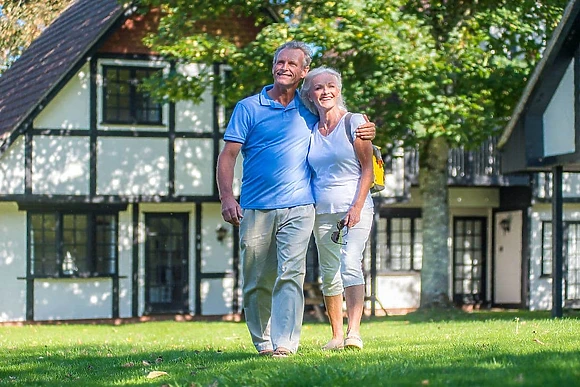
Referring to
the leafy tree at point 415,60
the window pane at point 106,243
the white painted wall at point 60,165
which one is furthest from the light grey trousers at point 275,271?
the window pane at point 106,243

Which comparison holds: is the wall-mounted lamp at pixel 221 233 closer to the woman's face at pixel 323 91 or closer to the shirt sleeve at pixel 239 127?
the woman's face at pixel 323 91

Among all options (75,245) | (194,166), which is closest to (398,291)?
(194,166)

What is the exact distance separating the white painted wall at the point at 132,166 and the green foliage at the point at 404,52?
2.85 m

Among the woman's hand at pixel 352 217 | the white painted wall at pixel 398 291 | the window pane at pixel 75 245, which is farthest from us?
the white painted wall at pixel 398 291

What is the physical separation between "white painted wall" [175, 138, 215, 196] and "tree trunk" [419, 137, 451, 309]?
15.9ft

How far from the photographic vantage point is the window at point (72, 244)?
23594mm

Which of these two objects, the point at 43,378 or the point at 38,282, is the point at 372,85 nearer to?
the point at 38,282

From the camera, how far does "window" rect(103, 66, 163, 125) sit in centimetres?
2366

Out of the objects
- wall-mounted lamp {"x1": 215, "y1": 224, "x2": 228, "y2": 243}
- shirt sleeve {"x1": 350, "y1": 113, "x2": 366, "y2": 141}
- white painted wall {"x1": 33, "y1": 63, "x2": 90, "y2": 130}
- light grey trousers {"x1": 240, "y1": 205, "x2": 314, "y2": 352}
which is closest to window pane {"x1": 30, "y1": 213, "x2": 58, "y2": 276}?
white painted wall {"x1": 33, "y1": 63, "x2": 90, "y2": 130}

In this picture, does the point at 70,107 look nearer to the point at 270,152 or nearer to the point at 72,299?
the point at 72,299

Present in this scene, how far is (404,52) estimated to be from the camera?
18516 mm

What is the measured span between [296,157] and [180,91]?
1355cm

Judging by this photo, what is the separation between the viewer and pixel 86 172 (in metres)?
23.3

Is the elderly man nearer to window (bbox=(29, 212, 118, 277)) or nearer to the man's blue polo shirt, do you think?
the man's blue polo shirt
